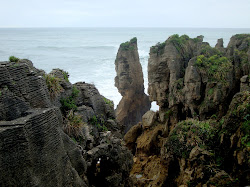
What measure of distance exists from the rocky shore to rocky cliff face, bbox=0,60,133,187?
26mm

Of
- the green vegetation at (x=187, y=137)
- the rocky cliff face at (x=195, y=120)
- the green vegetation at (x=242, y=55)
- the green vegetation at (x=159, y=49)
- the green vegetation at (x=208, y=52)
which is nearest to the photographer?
the rocky cliff face at (x=195, y=120)

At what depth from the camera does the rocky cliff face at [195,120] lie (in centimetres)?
767

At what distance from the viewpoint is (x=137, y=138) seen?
22.8 metres

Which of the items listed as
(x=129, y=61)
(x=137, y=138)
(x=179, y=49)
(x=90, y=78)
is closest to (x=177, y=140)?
(x=137, y=138)

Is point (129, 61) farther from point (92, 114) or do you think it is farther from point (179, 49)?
point (92, 114)

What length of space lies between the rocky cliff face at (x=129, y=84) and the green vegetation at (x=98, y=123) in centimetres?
1492

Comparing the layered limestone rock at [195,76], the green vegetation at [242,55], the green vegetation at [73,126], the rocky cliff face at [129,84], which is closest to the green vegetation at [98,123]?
the green vegetation at [73,126]

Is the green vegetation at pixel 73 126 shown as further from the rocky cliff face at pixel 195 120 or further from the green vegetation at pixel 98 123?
the rocky cliff face at pixel 195 120

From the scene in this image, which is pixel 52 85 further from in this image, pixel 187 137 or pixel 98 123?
pixel 187 137

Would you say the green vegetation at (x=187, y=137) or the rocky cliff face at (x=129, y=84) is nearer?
the green vegetation at (x=187, y=137)

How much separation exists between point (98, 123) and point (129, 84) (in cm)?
1726

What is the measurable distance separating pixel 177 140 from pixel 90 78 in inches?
1710

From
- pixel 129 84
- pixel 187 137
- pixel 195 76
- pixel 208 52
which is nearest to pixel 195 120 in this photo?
pixel 187 137

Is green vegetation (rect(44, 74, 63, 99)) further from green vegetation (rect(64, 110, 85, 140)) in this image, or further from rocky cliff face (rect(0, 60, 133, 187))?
green vegetation (rect(64, 110, 85, 140))
